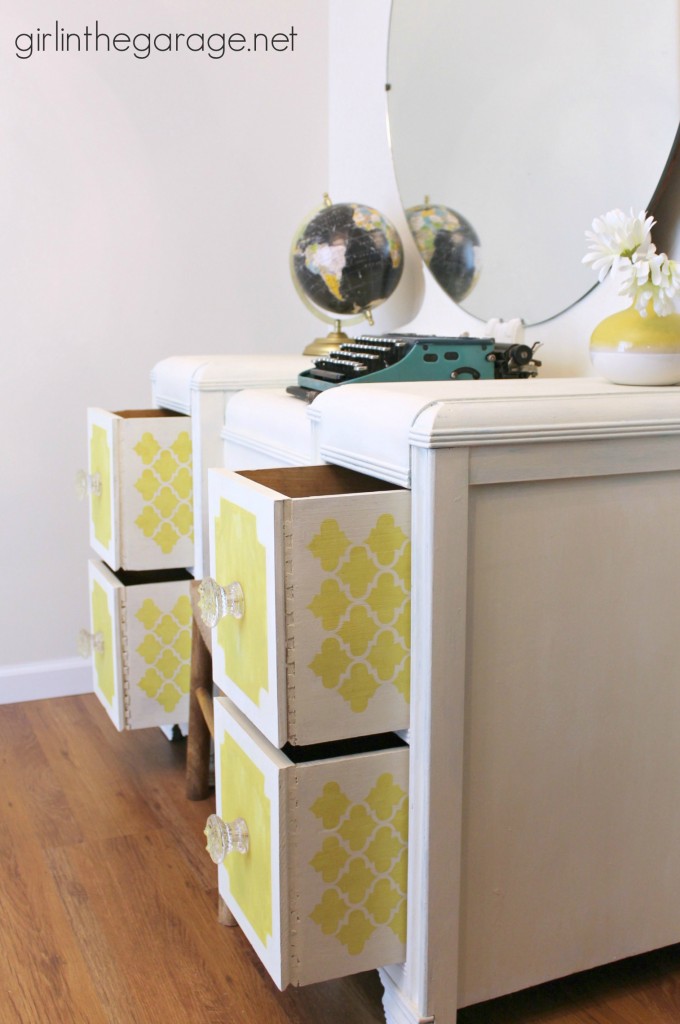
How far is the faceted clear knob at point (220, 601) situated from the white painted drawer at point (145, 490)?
69 cm

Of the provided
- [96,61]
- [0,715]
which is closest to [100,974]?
[0,715]

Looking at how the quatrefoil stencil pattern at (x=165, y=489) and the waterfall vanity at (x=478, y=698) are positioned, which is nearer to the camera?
the waterfall vanity at (x=478, y=698)

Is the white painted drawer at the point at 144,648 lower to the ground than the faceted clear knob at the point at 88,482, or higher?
lower

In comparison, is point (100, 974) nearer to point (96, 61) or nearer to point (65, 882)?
point (65, 882)

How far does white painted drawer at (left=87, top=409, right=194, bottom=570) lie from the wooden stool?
95 mm

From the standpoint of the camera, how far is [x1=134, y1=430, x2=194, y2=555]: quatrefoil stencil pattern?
187cm

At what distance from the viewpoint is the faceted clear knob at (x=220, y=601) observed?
3.87 ft

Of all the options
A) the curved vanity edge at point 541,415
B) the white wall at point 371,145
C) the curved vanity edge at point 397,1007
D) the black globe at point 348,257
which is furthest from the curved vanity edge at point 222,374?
the curved vanity edge at point 397,1007

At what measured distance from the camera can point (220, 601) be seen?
3.95 feet

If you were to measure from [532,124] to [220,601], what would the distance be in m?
0.95

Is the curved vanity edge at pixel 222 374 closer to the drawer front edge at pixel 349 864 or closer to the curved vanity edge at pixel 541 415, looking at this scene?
the curved vanity edge at pixel 541 415

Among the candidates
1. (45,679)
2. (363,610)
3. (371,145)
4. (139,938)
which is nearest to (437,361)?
(363,610)

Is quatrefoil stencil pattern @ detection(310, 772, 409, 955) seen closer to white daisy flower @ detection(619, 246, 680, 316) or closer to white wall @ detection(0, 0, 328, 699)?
white daisy flower @ detection(619, 246, 680, 316)

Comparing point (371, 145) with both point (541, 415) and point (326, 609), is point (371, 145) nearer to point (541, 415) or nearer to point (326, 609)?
point (541, 415)
